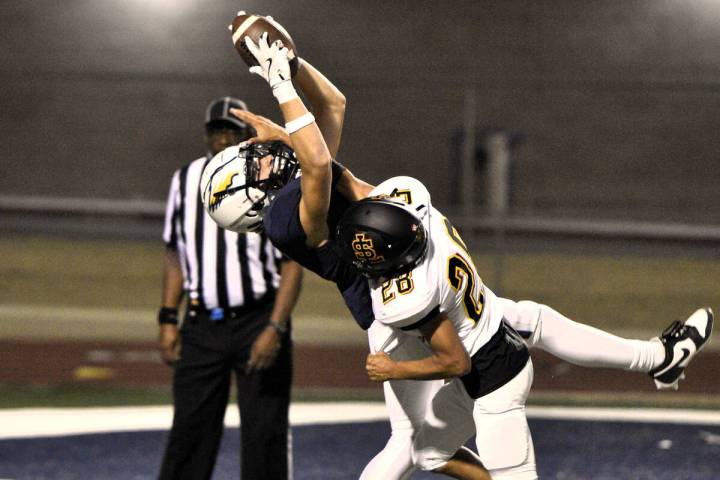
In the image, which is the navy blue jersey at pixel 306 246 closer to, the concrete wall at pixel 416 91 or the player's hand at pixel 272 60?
the player's hand at pixel 272 60

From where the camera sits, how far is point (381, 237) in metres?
3.28

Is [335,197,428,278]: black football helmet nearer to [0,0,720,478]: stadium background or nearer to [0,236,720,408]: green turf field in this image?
[0,0,720,478]: stadium background

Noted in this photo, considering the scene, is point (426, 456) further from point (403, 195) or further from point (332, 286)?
point (332, 286)

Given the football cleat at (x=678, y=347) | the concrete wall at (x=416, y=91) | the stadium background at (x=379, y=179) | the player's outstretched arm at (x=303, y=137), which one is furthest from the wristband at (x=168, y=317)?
the concrete wall at (x=416, y=91)

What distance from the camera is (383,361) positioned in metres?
3.48

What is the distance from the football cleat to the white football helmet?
58.1 inches

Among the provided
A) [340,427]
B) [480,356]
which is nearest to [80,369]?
[340,427]

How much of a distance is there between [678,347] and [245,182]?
1.65 metres

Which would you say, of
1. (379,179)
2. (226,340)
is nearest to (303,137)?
(226,340)

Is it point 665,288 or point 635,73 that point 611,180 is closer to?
point 665,288

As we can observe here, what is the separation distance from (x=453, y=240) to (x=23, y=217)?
947 centimetres

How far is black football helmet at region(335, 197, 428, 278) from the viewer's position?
329 cm

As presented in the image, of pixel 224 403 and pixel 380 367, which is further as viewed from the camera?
pixel 224 403

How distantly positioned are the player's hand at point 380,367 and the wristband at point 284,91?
0.82 m
